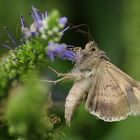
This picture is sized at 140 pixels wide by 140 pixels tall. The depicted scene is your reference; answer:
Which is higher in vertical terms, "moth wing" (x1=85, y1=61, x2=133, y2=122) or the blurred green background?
the blurred green background

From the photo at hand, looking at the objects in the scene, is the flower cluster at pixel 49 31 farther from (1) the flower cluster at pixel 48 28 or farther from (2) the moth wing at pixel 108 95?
(2) the moth wing at pixel 108 95

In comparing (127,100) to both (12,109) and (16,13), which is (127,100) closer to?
(12,109)

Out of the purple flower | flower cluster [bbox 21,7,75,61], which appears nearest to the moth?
the purple flower

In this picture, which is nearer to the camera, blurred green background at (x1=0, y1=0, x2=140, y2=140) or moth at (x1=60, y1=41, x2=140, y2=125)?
moth at (x1=60, y1=41, x2=140, y2=125)

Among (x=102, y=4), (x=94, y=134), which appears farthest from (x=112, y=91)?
(x=102, y=4)

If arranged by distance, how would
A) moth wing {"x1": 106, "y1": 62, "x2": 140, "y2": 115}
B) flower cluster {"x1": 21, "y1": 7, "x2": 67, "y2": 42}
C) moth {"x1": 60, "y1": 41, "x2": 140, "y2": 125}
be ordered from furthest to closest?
moth wing {"x1": 106, "y1": 62, "x2": 140, "y2": 115} < moth {"x1": 60, "y1": 41, "x2": 140, "y2": 125} < flower cluster {"x1": 21, "y1": 7, "x2": 67, "y2": 42}

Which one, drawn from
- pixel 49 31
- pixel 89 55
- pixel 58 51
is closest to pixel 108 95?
pixel 89 55

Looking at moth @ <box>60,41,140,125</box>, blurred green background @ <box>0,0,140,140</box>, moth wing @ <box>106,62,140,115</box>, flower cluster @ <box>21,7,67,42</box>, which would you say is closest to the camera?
flower cluster @ <box>21,7,67,42</box>

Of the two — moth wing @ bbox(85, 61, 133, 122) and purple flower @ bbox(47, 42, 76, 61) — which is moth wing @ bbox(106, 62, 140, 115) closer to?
moth wing @ bbox(85, 61, 133, 122)
